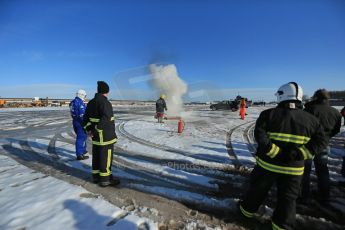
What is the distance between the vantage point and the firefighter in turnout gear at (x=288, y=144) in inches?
98.7

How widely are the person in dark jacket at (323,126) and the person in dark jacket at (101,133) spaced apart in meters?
3.42

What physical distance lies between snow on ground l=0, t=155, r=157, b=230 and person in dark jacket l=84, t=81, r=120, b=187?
443 mm

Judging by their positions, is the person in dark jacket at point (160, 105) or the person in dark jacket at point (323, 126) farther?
the person in dark jacket at point (160, 105)

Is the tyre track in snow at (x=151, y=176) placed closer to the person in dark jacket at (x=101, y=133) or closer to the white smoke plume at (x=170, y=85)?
the person in dark jacket at (x=101, y=133)

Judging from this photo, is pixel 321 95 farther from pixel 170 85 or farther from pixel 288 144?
pixel 170 85

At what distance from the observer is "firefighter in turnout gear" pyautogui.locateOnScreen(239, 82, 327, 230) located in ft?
8.22

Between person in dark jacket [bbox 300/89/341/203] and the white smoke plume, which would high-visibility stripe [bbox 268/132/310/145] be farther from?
the white smoke plume

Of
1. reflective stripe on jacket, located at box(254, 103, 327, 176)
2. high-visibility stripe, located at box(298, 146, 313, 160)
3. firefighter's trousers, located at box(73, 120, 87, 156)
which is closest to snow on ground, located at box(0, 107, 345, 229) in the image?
firefighter's trousers, located at box(73, 120, 87, 156)

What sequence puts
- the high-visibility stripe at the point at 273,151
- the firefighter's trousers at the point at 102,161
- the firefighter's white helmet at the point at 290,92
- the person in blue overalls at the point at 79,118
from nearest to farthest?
the high-visibility stripe at the point at 273,151 → the firefighter's white helmet at the point at 290,92 → the firefighter's trousers at the point at 102,161 → the person in blue overalls at the point at 79,118

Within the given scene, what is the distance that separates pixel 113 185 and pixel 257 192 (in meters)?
2.70

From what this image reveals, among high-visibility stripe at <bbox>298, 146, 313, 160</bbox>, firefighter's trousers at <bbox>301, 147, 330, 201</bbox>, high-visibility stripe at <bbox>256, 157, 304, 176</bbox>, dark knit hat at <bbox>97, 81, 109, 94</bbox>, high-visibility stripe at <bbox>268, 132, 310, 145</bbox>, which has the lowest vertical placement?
firefighter's trousers at <bbox>301, 147, 330, 201</bbox>

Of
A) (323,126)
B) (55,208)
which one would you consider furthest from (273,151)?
(55,208)

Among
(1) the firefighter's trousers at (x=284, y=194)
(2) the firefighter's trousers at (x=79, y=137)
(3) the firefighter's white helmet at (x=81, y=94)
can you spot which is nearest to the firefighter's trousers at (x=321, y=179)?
(1) the firefighter's trousers at (x=284, y=194)

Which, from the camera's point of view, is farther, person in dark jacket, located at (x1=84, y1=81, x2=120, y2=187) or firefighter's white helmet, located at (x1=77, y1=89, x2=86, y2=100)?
firefighter's white helmet, located at (x1=77, y1=89, x2=86, y2=100)
